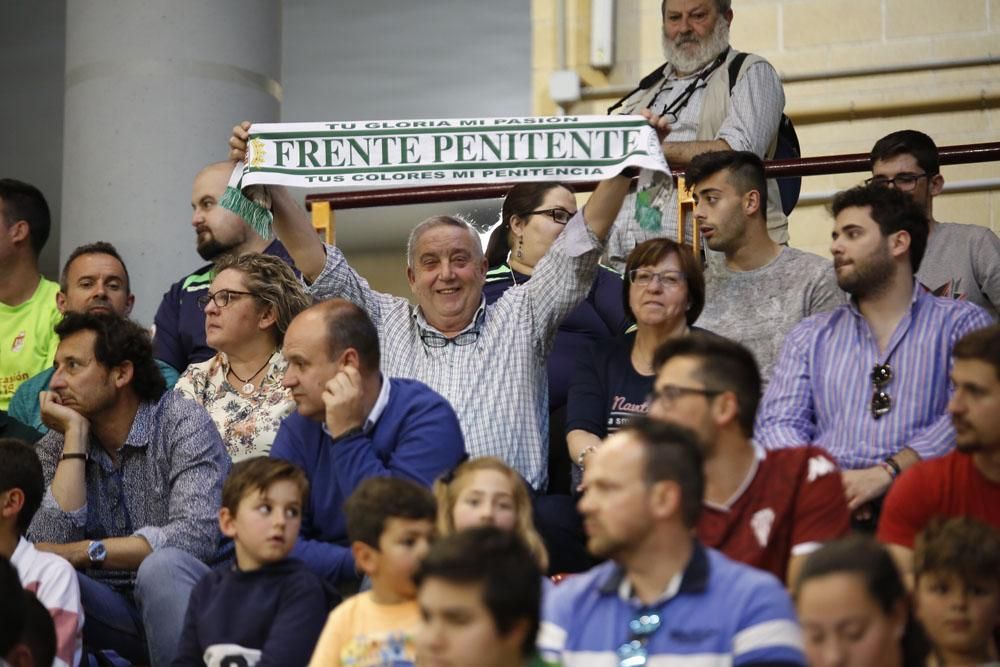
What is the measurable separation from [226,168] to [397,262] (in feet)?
8.57

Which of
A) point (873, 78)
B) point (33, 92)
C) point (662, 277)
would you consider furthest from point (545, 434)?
point (33, 92)

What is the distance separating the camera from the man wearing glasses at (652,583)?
319 cm

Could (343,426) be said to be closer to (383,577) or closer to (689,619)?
(383,577)

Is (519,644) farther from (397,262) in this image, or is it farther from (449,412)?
(397,262)

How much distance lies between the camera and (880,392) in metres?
4.76

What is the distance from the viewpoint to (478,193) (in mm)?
6406

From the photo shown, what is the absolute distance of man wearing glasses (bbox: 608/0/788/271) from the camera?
6.26 meters

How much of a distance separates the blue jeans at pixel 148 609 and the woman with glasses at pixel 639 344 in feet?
3.96

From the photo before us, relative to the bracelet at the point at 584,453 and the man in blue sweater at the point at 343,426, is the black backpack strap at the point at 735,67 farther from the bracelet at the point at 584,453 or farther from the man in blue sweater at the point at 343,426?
the man in blue sweater at the point at 343,426

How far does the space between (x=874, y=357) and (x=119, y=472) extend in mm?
2228

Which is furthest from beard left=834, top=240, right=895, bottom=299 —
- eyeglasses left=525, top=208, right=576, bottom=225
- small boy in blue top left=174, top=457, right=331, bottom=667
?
small boy in blue top left=174, top=457, right=331, bottom=667

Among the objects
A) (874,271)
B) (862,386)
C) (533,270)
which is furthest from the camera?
(533,270)

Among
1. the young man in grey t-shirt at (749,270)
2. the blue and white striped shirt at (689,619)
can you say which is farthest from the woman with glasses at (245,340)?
the blue and white striped shirt at (689,619)

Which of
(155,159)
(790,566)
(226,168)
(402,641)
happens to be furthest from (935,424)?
→ (155,159)
